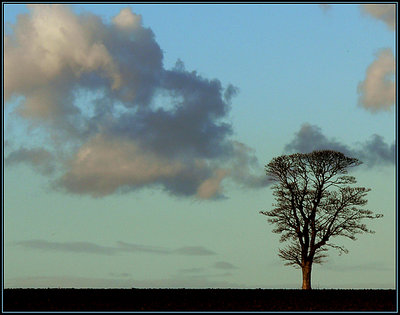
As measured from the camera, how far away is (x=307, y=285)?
60.2m
